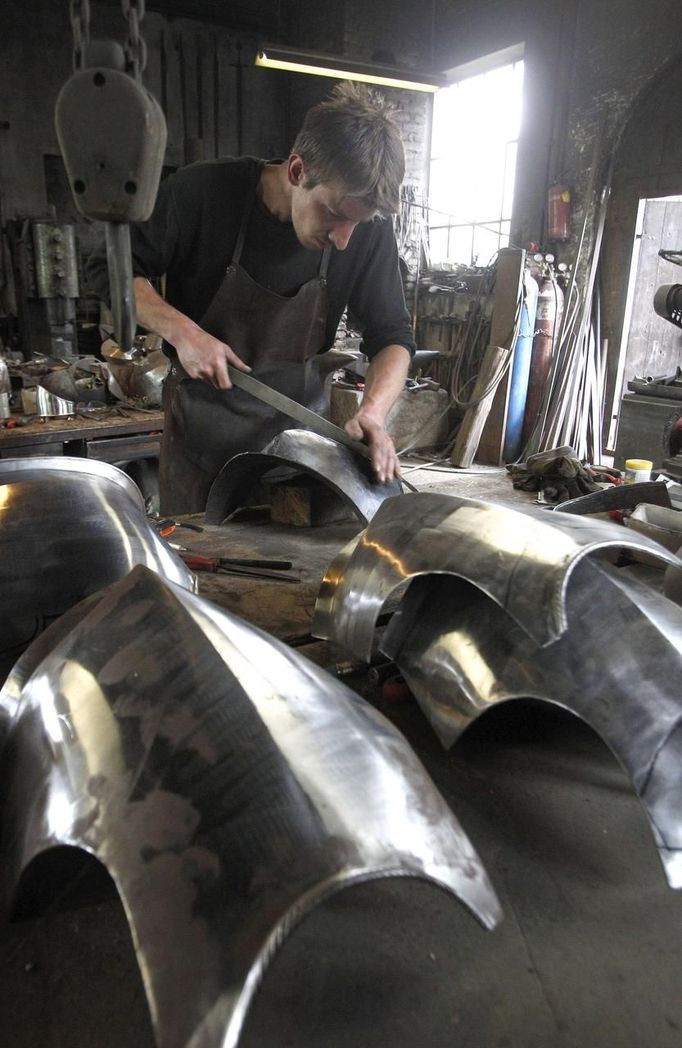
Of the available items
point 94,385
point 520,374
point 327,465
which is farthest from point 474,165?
point 327,465

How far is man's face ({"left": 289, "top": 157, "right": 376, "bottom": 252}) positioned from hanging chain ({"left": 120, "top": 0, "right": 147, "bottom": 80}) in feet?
3.36

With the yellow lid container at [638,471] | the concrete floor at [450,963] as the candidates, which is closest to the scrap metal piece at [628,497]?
the yellow lid container at [638,471]

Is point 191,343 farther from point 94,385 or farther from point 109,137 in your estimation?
point 94,385

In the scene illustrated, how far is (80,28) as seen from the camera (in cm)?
71

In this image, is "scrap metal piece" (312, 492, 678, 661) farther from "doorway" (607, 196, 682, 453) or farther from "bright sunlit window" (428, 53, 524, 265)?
"bright sunlit window" (428, 53, 524, 265)

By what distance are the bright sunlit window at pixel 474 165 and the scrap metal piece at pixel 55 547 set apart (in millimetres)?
6229

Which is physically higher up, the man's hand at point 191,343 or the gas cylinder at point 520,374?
the man's hand at point 191,343

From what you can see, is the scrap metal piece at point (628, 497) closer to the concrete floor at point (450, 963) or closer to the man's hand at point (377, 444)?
the man's hand at point (377, 444)

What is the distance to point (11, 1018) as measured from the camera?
25.8 inches

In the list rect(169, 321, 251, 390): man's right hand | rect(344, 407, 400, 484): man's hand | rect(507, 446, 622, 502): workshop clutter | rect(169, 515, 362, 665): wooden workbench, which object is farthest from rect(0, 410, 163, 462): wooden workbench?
rect(344, 407, 400, 484): man's hand

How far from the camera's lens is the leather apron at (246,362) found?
213 centimetres

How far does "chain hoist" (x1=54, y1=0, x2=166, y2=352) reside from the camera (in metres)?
0.72

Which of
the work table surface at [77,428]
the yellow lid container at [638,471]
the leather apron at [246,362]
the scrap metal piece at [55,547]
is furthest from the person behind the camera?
the work table surface at [77,428]

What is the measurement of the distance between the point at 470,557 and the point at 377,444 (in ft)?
2.86
